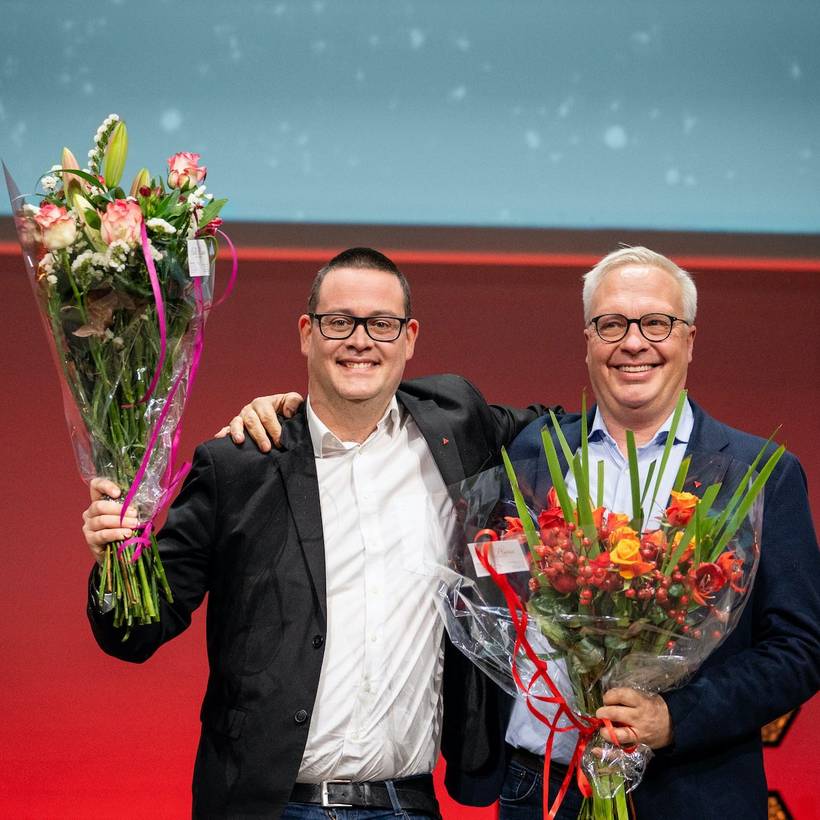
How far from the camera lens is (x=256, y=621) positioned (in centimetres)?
226

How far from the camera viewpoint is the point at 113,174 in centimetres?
206

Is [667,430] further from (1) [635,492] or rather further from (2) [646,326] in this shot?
(1) [635,492]

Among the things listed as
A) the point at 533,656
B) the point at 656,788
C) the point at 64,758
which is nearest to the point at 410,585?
the point at 533,656

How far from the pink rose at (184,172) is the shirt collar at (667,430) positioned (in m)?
0.92

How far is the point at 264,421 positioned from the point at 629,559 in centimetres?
90

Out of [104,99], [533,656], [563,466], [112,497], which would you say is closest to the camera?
[533,656]

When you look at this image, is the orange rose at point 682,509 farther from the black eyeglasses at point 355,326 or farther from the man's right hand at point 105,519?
the man's right hand at point 105,519

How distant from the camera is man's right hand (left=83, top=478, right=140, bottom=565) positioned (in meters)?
2.06

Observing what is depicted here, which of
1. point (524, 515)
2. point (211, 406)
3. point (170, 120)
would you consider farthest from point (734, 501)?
point (170, 120)

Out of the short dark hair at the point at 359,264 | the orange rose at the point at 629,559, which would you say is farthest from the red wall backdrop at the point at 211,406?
the orange rose at the point at 629,559

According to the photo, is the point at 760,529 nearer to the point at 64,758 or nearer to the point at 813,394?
the point at 813,394

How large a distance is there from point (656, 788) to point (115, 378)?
119 cm

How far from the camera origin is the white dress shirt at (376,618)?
2197 mm

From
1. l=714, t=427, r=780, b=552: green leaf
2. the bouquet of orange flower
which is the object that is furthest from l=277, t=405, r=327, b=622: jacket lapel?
l=714, t=427, r=780, b=552: green leaf
